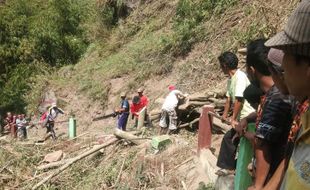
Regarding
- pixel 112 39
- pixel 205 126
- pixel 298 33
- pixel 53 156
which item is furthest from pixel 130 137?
pixel 112 39

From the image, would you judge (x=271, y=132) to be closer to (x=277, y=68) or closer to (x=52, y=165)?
(x=277, y=68)

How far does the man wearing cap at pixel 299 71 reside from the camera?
5.35 ft

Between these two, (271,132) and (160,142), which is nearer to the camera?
(271,132)

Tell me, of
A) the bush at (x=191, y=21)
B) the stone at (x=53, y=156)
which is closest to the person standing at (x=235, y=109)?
the stone at (x=53, y=156)

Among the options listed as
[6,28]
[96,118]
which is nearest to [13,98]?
[6,28]

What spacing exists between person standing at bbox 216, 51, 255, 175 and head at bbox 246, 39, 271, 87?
2.92ft

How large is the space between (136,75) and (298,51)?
14.9 meters

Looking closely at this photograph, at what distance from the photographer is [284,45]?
1.74 m

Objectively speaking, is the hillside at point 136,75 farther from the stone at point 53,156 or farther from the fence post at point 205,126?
the fence post at point 205,126

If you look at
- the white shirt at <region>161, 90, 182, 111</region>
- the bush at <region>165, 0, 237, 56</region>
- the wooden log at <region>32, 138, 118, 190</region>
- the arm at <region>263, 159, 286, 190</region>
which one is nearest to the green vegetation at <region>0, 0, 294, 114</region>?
the bush at <region>165, 0, 237, 56</region>

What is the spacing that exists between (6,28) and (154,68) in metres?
11.2

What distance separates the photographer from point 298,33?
1697 mm

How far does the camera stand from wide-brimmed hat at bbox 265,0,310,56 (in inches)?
65.7

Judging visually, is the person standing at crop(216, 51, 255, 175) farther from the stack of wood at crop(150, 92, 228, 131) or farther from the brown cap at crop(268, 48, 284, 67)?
the stack of wood at crop(150, 92, 228, 131)
